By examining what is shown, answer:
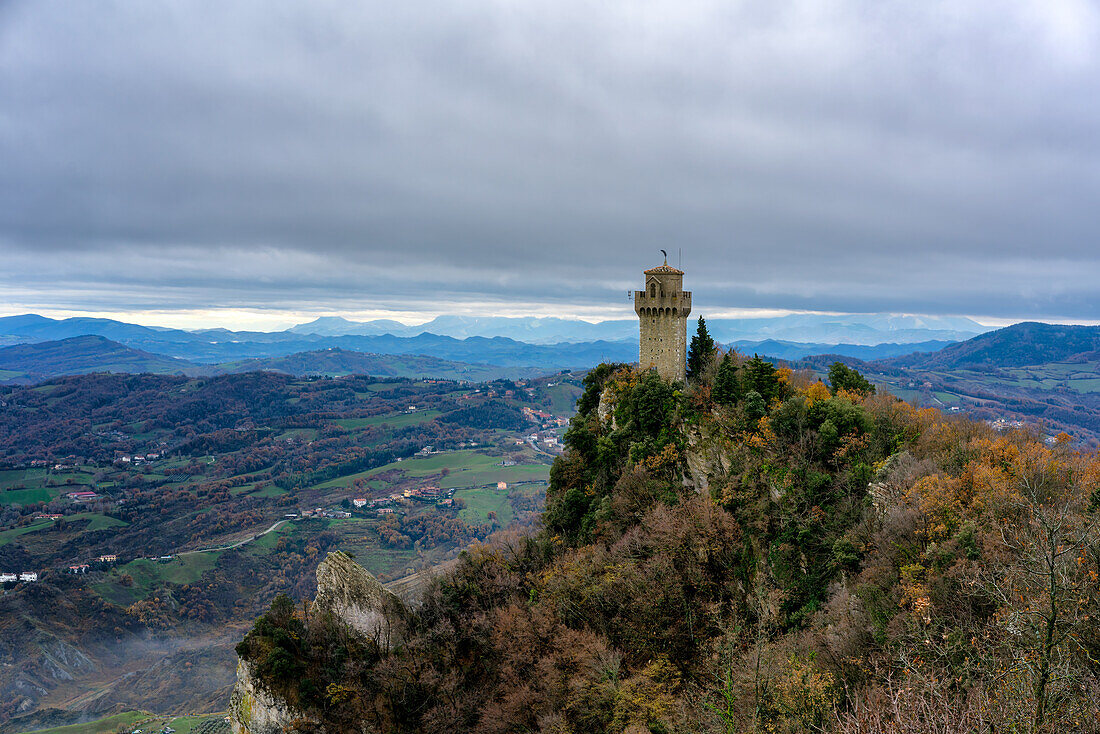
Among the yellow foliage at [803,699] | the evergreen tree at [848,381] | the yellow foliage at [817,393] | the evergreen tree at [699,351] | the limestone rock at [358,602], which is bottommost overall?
the limestone rock at [358,602]

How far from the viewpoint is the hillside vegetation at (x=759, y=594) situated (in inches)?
569

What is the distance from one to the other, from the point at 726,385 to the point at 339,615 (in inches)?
1292

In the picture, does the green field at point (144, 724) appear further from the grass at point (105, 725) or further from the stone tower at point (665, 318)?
the stone tower at point (665, 318)

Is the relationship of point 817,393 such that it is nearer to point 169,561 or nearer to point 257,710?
point 257,710

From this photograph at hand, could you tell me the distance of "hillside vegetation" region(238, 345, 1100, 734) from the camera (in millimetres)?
14445

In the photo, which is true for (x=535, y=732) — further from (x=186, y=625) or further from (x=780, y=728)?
(x=186, y=625)

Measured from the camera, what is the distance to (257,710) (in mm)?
32156

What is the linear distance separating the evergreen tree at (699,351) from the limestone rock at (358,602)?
30.4 meters

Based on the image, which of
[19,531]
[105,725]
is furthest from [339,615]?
[19,531]

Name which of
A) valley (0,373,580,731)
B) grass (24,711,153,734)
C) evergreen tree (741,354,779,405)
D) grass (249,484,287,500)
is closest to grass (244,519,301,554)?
valley (0,373,580,731)

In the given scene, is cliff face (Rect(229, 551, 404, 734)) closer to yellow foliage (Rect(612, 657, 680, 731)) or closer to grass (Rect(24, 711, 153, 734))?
yellow foliage (Rect(612, 657, 680, 731))

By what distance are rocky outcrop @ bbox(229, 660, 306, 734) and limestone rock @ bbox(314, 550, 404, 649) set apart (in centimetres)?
548

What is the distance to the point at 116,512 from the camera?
164 meters

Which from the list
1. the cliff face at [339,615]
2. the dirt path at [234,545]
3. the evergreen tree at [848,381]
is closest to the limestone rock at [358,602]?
the cliff face at [339,615]
